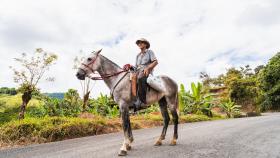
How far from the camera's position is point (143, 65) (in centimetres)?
664

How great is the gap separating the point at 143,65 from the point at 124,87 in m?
0.81

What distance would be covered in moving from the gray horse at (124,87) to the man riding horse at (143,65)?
183 mm

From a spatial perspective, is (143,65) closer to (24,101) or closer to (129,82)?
(129,82)

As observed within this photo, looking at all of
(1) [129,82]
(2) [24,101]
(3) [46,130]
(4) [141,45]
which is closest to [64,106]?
(2) [24,101]

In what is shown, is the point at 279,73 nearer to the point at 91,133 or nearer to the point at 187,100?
the point at 187,100

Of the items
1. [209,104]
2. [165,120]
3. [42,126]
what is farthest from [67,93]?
[209,104]

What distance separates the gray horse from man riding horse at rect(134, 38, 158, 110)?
18 centimetres

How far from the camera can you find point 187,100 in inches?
851

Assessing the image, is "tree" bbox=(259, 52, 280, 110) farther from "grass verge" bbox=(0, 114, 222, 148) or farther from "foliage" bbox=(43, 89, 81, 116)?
"grass verge" bbox=(0, 114, 222, 148)

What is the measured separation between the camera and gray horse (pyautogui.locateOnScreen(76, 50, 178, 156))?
6.01 m

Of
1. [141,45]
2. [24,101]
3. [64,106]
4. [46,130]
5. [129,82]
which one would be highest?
[141,45]

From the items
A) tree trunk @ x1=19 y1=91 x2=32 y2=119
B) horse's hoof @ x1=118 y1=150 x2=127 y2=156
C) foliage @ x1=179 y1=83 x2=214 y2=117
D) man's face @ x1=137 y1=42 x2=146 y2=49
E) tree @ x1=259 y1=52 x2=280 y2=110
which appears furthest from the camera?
tree @ x1=259 y1=52 x2=280 y2=110

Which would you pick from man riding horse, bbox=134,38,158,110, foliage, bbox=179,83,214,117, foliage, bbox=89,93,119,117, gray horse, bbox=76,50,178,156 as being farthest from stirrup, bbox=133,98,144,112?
foliage, bbox=179,83,214,117

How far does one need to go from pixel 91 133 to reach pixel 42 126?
6.48 feet
